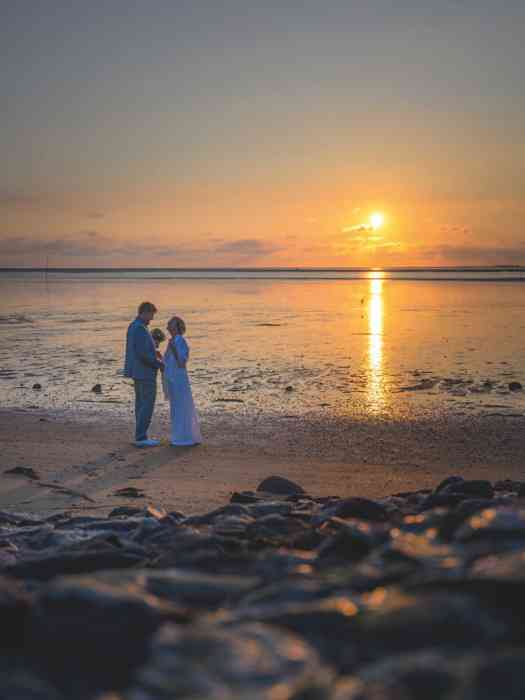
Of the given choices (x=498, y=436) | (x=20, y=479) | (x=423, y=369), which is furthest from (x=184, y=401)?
(x=423, y=369)

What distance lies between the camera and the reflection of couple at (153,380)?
1264 centimetres

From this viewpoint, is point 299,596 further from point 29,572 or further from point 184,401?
point 184,401

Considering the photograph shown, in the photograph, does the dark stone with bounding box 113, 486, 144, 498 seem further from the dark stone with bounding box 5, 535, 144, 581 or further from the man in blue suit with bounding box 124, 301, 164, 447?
the dark stone with bounding box 5, 535, 144, 581

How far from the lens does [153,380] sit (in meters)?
12.9

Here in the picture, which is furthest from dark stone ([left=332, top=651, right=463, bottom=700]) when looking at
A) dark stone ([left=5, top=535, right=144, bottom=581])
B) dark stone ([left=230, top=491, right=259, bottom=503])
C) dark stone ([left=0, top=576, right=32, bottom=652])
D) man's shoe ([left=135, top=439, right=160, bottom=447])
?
man's shoe ([left=135, top=439, right=160, bottom=447])

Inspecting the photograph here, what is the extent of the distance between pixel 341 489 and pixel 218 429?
471cm

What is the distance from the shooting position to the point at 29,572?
545cm

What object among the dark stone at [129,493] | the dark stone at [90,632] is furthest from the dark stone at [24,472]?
the dark stone at [90,632]

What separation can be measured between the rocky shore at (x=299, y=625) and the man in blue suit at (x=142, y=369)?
775 centimetres

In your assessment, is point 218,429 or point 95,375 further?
point 95,375

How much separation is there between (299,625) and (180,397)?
934 centimetres

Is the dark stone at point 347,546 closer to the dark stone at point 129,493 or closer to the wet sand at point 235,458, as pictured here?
the wet sand at point 235,458

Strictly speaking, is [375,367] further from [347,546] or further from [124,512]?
[347,546]

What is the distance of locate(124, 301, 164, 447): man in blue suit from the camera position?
12633 mm
